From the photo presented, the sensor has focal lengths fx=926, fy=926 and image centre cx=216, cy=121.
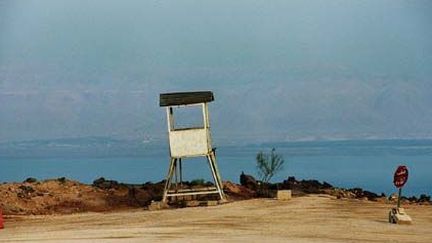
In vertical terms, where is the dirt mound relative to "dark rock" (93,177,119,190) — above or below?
below

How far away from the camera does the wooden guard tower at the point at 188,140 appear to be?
27.7 m

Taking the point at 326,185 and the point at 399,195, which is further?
the point at 326,185

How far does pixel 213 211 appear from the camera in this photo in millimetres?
24781

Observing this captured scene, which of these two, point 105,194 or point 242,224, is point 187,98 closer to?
point 105,194

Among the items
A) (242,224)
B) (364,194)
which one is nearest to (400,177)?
(242,224)

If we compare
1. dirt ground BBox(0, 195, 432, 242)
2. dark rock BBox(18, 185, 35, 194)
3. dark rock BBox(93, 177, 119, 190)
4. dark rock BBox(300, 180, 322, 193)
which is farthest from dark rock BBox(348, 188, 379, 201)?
dark rock BBox(18, 185, 35, 194)

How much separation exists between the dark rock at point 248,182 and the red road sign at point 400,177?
1155 cm

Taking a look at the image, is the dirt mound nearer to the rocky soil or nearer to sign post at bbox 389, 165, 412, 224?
the rocky soil

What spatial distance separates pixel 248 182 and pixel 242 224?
40.4ft

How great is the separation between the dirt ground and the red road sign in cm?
96

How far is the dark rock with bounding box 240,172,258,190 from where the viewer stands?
32938 mm

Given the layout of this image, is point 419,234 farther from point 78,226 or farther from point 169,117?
point 169,117

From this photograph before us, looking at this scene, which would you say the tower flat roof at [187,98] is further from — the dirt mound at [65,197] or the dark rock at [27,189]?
the dark rock at [27,189]

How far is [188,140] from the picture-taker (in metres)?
27.7
